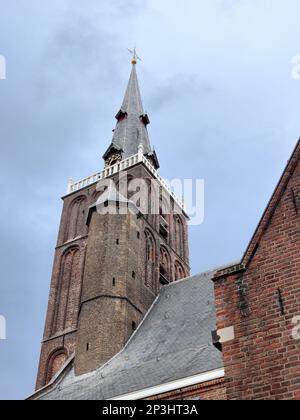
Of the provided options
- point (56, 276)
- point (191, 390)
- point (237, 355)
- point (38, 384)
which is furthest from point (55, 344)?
point (237, 355)

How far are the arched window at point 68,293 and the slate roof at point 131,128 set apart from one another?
7.60m

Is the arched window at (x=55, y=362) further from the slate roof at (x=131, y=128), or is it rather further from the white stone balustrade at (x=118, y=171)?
the slate roof at (x=131, y=128)

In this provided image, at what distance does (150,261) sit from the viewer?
958 inches

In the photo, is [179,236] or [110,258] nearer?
[110,258]

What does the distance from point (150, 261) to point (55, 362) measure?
5.96 metres

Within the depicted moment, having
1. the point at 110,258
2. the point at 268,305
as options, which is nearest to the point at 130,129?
the point at 110,258

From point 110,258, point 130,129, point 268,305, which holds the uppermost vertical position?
point 130,129

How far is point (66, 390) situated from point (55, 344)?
5077 mm

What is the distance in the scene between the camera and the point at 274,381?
5.93m

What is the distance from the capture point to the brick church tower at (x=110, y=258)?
2002 cm

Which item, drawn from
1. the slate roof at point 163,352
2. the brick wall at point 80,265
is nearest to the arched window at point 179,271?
the brick wall at point 80,265

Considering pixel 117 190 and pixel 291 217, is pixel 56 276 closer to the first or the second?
pixel 117 190

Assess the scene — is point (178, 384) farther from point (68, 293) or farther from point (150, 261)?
point (68, 293)

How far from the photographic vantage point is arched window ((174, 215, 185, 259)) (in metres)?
27.8
